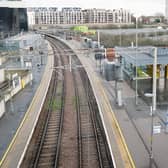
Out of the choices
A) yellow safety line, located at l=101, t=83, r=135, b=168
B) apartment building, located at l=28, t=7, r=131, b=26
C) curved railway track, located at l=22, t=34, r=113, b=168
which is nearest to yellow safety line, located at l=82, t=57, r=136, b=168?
yellow safety line, located at l=101, t=83, r=135, b=168

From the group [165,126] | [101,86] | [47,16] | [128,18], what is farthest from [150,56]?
[47,16]

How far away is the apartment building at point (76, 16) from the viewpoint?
150500 mm

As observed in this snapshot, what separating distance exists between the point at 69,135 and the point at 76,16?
457 ft

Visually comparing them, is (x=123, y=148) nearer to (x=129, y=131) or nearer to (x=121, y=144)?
(x=121, y=144)

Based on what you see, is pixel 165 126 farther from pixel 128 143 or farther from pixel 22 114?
pixel 22 114

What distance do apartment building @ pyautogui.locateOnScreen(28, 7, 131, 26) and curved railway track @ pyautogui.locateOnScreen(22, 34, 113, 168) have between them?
125619mm

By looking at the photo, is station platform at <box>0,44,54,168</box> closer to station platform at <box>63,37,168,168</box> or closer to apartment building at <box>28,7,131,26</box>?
station platform at <box>63,37,168,168</box>

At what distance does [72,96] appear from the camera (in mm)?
27000

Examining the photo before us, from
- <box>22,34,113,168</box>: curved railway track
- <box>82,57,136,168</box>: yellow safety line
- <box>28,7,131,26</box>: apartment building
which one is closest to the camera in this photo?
<box>82,57,136,168</box>: yellow safety line

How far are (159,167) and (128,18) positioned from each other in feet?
448

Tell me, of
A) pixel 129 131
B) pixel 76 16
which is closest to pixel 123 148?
pixel 129 131

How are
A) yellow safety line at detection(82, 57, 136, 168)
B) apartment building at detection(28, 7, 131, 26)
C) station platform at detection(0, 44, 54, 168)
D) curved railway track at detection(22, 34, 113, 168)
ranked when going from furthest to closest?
apartment building at detection(28, 7, 131, 26) → curved railway track at detection(22, 34, 113, 168) → station platform at detection(0, 44, 54, 168) → yellow safety line at detection(82, 57, 136, 168)

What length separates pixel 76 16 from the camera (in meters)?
153

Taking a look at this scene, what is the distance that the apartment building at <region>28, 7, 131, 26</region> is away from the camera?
494ft
